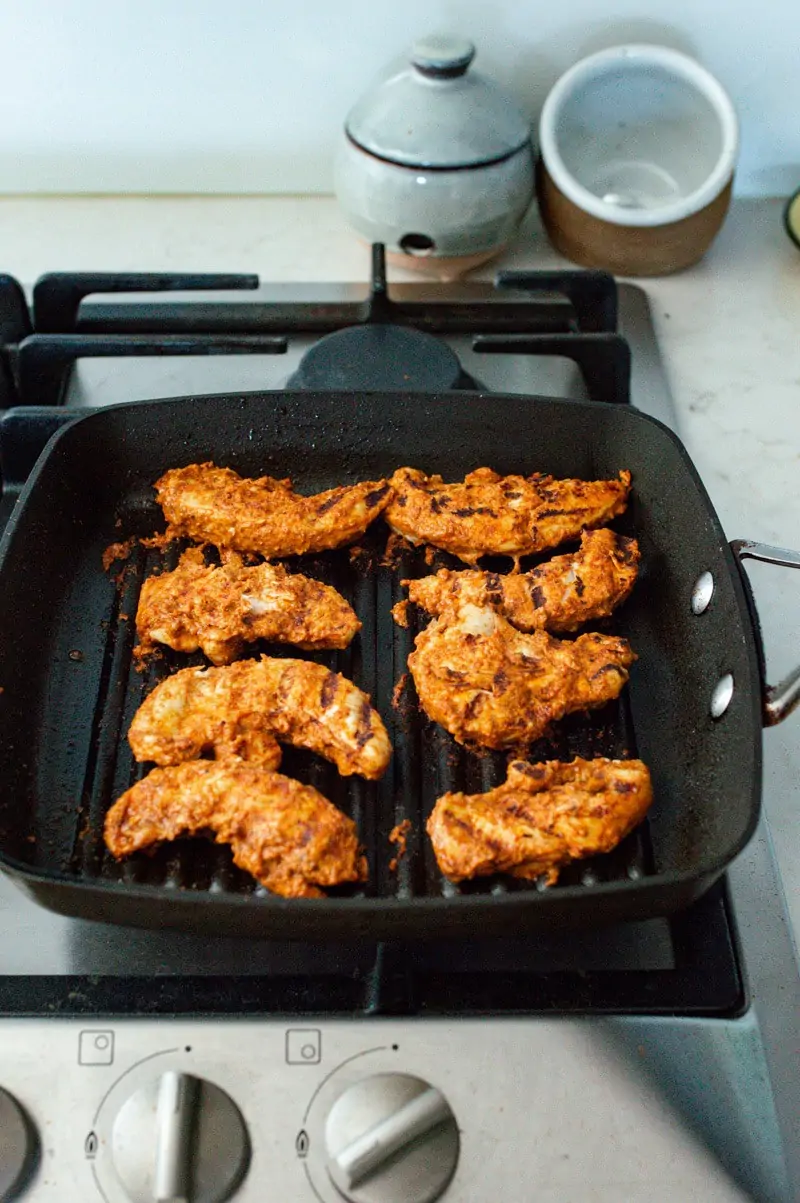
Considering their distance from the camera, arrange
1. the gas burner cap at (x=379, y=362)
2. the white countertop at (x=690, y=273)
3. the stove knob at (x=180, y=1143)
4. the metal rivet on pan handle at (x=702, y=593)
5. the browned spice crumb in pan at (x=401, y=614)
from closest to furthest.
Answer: the stove knob at (x=180, y=1143) < the metal rivet on pan handle at (x=702, y=593) < the browned spice crumb in pan at (x=401, y=614) < the gas burner cap at (x=379, y=362) < the white countertop at (x=690, y=273)

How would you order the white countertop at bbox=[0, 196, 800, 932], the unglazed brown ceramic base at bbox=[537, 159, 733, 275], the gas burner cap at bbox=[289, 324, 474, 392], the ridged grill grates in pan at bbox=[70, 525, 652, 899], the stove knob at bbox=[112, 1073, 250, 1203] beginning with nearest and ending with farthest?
the stove knob at bbox=[112, 1073, 250, 1203] → the ridged grill grates in pan at bbox=[70, 525, 652, 899] → the gas burner cap at bbox=[289, 324, 474, 392] → the white countertop at bbox=[0, 196, 800, 932] → the unglazed brown ceramic base at bbox=[537, 159, 733, 275]

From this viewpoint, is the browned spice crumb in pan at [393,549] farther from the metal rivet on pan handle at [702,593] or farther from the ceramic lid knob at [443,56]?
the ceramic lid knob at [443,56]

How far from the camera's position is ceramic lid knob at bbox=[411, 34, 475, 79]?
1602 mm

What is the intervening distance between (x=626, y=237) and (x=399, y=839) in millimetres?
1122

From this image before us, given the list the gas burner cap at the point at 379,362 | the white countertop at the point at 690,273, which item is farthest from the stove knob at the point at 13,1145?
the white countertop at the point at 690,273

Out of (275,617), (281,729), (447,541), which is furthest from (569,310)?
(281,729)

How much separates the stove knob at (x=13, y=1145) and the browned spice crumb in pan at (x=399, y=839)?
1.35 ft

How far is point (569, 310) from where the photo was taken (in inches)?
67.1

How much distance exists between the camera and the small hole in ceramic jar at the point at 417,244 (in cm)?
172

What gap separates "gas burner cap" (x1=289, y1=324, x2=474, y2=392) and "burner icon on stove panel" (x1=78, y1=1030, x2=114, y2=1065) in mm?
880

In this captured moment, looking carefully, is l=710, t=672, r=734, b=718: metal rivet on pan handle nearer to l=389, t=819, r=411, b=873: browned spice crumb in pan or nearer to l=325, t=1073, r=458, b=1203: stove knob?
l=389, t=819, r=411, b=873: browned spice crumb in pan

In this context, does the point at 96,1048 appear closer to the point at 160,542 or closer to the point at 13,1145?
the point at 13,1145

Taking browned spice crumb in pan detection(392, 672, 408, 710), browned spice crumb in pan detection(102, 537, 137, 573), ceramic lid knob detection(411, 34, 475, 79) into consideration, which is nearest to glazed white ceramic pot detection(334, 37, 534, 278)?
ceramic lid knob detection(411, 34, 475, 79)

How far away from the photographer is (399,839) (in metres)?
1.15
